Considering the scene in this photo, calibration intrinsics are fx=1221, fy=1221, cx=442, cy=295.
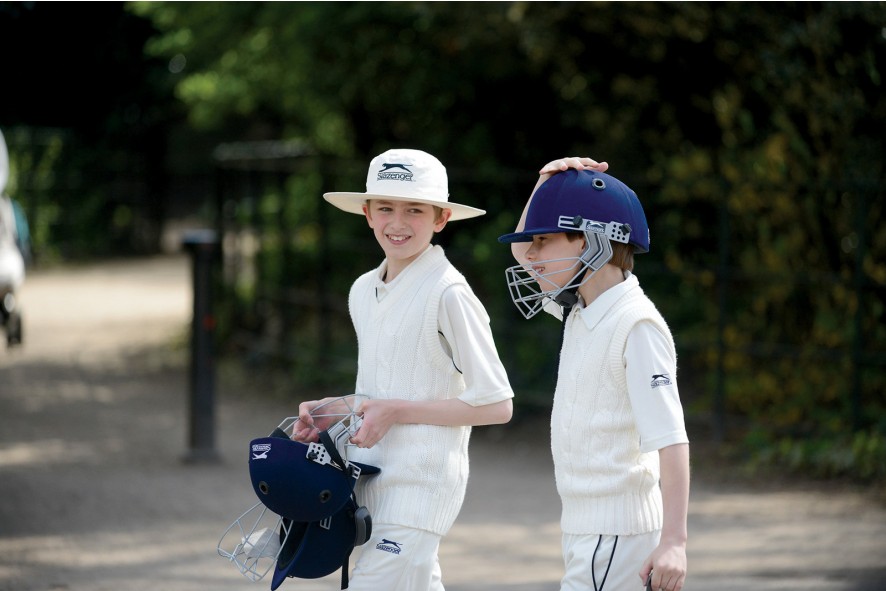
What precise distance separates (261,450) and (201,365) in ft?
16.3

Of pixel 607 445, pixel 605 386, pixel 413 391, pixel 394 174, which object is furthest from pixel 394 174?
pixel 607 445

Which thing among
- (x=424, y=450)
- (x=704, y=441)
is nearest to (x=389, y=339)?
(x=424, y=450)

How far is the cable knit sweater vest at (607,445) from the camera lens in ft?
9.54

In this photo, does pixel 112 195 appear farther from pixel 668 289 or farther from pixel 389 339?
pixel 389 339

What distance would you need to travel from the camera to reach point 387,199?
3.41 metres

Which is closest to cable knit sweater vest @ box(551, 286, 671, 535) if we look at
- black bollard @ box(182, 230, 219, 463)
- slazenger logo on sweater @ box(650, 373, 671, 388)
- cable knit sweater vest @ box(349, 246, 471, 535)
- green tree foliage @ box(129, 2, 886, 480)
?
slazenger logo on sweater @ box(650, 373, 671, 388)

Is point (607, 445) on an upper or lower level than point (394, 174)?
lower

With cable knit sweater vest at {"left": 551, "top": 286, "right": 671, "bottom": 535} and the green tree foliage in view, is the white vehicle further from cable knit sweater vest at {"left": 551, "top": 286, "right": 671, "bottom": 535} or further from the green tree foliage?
the green tree foliage

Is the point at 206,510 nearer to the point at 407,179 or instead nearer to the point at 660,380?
the point at 407,179

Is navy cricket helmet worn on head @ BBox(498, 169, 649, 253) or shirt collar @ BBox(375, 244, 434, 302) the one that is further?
shirt collar @ BBox(375, 244, 434, 302)

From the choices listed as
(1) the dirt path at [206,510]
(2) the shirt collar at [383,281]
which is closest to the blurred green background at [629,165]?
(1) the dirt path at [206,510]

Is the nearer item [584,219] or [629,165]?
[584,219]

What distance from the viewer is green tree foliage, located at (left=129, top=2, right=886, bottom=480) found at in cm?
795

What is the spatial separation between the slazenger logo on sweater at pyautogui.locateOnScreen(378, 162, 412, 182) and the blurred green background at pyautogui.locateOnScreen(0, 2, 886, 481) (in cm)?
487
